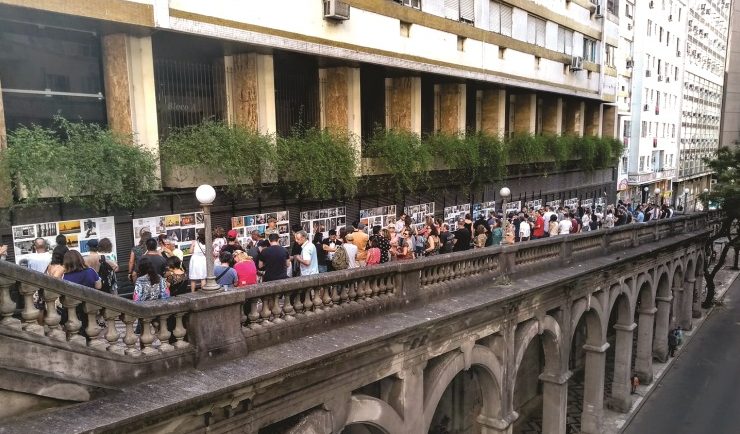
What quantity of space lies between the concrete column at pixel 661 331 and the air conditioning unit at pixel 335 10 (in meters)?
18.8

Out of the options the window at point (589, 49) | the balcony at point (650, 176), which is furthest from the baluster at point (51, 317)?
→ the balcony at point (650, 176)

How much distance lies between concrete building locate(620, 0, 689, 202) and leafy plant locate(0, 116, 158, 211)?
39983 mm

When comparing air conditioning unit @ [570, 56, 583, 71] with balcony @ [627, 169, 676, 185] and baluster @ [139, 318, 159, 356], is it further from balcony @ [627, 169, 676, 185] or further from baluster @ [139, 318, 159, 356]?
balcony @ [627, 169, 676, 185]

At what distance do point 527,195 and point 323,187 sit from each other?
1412 cm

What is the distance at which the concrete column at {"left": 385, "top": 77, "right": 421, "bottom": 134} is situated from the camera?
17.5m

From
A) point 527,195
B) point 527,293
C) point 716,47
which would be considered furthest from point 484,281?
point 716,47

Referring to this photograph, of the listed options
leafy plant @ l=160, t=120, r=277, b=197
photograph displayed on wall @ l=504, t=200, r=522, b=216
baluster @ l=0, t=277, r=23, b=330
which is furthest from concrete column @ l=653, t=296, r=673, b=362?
baluster @ l=0, t=277, r=23, b=330

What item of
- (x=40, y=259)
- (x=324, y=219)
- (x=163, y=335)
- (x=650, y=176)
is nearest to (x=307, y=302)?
(x=163, y=335)

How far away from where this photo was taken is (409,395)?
29.4 ft

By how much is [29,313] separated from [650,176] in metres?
52.8

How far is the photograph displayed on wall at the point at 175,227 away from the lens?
1100 cm

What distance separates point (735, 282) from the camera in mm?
41906

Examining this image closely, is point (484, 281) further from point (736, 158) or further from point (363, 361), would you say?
point (736, 158)

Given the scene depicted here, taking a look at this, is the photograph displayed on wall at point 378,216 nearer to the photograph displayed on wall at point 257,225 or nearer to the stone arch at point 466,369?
the photograph displayed on wall at point 257,225
